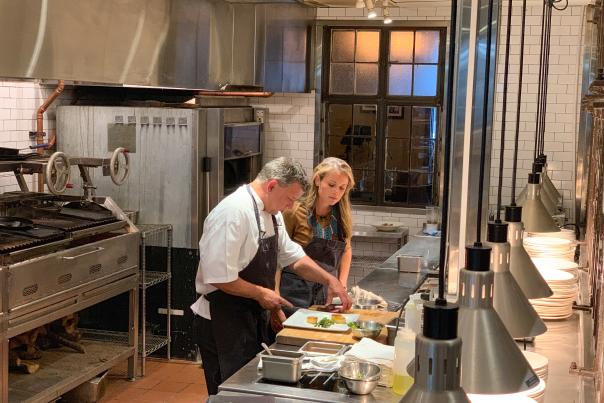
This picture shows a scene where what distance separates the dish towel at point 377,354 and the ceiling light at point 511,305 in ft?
4.52

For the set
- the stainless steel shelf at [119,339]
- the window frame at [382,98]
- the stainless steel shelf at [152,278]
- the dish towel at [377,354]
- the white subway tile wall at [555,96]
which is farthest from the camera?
the window frame at [382,98]

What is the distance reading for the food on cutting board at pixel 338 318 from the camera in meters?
4.08

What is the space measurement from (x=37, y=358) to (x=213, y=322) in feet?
6.92

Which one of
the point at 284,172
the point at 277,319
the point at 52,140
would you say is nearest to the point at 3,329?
the point at 277,319

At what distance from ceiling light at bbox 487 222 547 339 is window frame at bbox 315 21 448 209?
21.6 ft

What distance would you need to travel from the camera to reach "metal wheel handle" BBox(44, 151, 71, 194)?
533 cm

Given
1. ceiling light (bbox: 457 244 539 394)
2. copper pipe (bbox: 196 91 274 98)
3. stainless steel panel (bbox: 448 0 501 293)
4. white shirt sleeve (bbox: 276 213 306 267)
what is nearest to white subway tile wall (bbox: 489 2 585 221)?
copper pipe (bbox: 196 91 274 98)

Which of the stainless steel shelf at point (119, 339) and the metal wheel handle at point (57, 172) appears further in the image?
the stainless steel shelf at point (119, 339)

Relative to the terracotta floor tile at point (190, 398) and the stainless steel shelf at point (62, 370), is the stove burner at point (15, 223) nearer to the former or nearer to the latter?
the stainless steel shelf at point (62, 370)

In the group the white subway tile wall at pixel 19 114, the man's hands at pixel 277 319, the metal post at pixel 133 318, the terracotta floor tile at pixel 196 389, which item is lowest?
the terracotta floor tile at pixel 196 389

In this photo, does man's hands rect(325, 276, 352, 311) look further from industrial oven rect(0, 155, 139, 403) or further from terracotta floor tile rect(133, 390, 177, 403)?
terracotta floor tile rect(133, 390, 177, 403)

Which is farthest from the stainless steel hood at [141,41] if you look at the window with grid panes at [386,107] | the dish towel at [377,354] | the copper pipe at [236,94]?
the dish towel at [377,354]

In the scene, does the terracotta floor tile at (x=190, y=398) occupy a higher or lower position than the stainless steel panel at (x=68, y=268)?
lower

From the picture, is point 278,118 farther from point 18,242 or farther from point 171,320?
→ point 18,242
